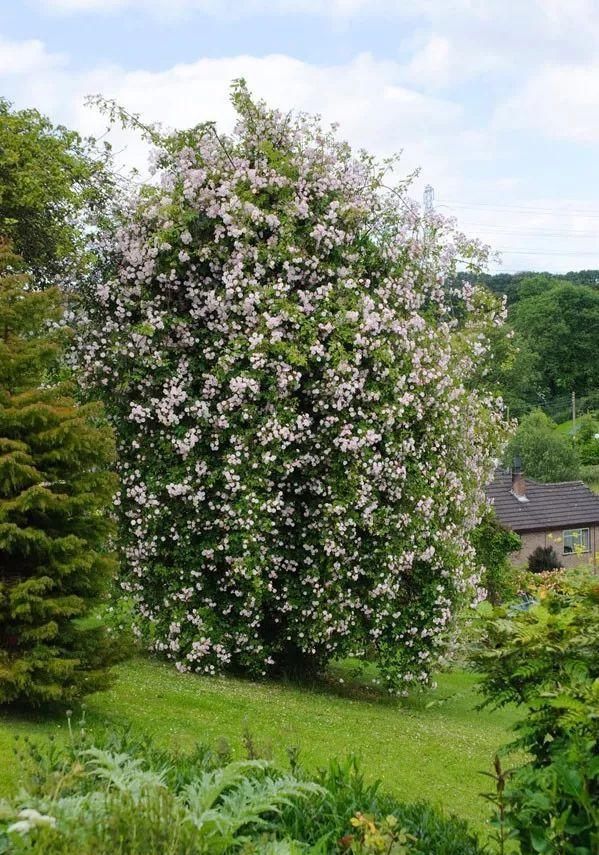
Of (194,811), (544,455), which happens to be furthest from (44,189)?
(544,455)

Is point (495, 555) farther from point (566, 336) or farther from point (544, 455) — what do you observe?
point (566, 336)

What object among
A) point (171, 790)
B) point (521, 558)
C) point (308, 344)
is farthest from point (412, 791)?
point (521, 558)

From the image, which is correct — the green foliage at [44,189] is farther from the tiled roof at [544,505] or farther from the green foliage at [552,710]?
the tiled roof at [544,505]

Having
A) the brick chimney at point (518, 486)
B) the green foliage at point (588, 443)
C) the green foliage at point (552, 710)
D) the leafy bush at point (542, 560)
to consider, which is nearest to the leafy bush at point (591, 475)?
the green foliage at point (588, 443)

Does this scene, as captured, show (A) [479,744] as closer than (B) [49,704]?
No

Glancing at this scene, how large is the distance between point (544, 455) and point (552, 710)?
54518mm

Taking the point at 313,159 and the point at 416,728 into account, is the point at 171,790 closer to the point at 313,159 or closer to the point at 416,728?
the point at 416,728

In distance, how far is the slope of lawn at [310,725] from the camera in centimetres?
795

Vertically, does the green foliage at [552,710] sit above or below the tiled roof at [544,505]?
above

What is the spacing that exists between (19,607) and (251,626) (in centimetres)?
555

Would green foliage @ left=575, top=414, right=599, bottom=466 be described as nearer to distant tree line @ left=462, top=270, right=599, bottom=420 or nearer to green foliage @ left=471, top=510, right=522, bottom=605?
distant tree line @ left=462, top=270, right=599, bottom=420

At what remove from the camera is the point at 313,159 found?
12242mm

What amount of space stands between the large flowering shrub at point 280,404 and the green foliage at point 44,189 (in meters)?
2.12

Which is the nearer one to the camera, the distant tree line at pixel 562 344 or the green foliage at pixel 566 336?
the distant tree line at pixel 562 344
